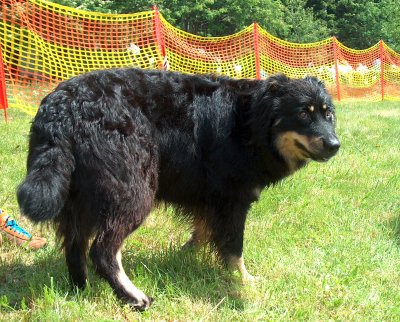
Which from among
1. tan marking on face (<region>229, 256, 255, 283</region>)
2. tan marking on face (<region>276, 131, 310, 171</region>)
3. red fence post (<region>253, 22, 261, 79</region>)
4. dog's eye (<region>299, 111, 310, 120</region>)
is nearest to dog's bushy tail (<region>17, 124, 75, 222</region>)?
tan marking on face (<region>229, 256, 255, 283</region>)

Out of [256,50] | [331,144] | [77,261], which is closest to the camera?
[77,261]

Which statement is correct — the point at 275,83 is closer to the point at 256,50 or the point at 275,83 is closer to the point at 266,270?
the point at 266,270

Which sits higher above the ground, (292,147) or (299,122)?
(299,122)

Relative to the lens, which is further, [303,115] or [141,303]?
[303,115]

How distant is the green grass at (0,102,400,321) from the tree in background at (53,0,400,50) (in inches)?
546

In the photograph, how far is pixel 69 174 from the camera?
225 centimetres

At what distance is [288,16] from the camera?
31.9 meters

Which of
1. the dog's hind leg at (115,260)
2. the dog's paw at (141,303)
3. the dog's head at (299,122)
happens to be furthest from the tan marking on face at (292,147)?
the dog's paw at (141,303)

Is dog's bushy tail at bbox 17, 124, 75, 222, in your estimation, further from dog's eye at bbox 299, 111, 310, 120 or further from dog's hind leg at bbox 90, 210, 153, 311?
dog's eye at bbox 299, 111, 310, 120

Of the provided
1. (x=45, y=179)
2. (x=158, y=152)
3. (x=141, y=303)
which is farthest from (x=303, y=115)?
(x=45, y=179)

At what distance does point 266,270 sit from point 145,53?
6960 mm

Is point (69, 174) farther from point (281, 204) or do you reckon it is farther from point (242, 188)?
point (281, 204)

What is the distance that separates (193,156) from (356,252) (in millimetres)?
1454

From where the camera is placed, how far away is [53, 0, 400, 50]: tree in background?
2416cm
